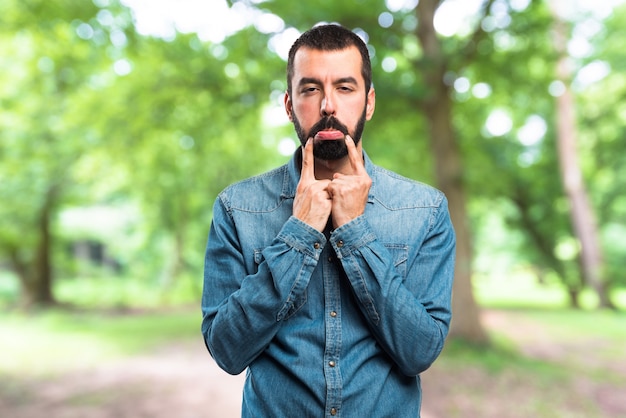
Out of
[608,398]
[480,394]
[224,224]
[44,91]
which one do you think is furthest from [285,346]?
[44,91]

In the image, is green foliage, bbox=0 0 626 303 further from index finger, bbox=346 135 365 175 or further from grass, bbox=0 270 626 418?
index finger, bbox=346 135 365 175

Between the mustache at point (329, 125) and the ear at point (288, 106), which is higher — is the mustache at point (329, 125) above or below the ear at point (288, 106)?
below

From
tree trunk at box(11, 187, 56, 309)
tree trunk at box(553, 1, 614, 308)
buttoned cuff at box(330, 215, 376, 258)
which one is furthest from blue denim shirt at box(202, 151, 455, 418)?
tree trunk at box(11, 187, 56, 309)

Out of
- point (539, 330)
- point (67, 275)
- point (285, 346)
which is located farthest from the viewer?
point (67, 275)

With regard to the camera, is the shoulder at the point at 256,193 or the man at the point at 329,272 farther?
the shoulder at the point at 256,193

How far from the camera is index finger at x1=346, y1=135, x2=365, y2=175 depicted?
181 cm

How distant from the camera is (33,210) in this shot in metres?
19.4

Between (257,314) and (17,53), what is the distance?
1874 cm

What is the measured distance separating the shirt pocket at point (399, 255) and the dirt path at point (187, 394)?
584cm

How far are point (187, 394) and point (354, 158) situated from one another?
24.0ft

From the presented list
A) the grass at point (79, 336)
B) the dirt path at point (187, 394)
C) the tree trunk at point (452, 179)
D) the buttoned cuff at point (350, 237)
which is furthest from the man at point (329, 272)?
the grass at point (79, 336)

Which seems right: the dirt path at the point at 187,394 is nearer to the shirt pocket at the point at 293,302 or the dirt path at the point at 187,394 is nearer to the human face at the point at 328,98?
the shirt pocket at the point at 293,302

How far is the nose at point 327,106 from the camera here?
1.82 metres

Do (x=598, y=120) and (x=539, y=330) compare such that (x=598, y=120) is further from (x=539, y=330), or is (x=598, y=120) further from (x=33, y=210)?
(x=33, y=210)
